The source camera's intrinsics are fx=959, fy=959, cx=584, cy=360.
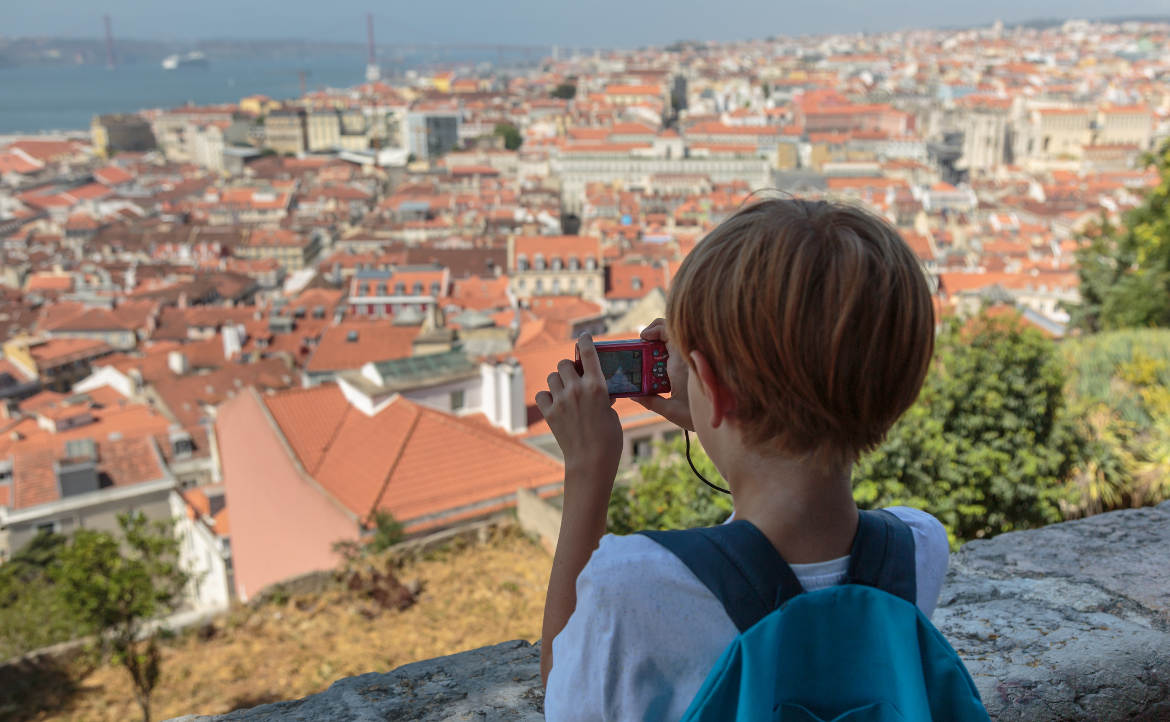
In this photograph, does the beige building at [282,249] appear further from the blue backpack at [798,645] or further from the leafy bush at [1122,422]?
the blue backpack at [798,645]

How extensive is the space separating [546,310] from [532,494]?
1570cm

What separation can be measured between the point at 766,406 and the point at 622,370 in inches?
8.3

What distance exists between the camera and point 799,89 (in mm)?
83875

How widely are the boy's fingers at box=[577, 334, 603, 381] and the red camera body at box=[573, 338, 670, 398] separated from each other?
0.01 m

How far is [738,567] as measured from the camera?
2.73ft

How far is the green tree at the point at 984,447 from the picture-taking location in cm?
444

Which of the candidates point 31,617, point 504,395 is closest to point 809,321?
point 504,395

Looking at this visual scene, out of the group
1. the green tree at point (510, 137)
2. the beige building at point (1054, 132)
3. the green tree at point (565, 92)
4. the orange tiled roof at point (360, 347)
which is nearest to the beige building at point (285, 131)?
the green tree at point (510, 137)

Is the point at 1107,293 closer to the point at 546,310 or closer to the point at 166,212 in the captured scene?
the point at 546,310

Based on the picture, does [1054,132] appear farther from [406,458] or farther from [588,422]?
[588,422]

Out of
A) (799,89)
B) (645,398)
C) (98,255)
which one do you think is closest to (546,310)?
(645,398)

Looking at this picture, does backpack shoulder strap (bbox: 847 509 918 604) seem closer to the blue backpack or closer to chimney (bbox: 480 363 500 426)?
the blue backpack

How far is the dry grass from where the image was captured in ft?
15.2

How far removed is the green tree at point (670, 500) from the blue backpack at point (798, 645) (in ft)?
13.1
